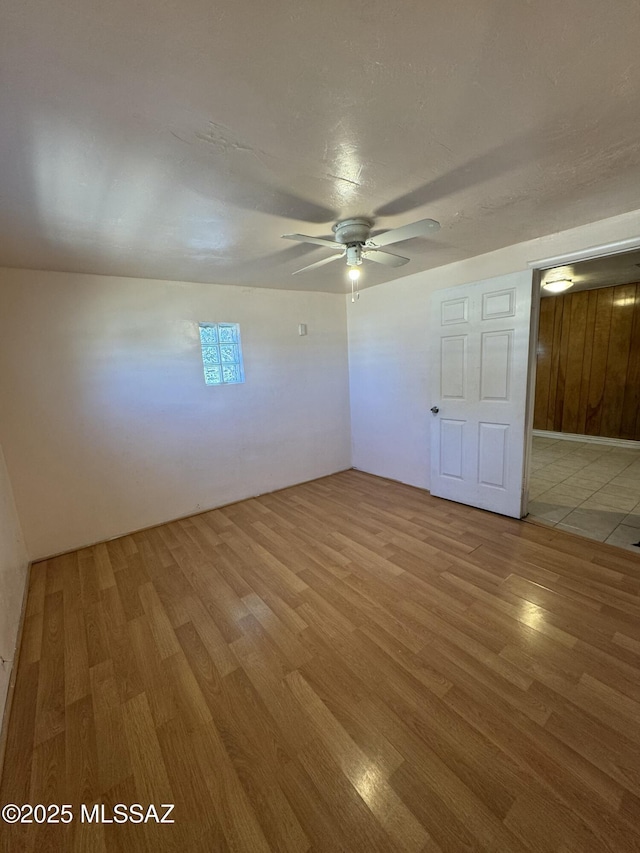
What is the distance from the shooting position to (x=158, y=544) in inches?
114

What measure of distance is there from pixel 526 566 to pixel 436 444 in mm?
1408

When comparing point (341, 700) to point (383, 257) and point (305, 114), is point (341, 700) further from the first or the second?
point (383, 257)

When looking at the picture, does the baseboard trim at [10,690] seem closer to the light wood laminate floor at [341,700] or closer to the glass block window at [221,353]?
the light wood laminate floor at [341,700]

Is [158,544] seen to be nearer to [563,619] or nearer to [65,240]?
[65,240]

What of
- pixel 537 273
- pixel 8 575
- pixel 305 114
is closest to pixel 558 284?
pixel 537 273

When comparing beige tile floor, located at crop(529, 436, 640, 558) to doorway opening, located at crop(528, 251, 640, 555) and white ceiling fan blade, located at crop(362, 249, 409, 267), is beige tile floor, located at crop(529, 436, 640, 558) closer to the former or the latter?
doorway opening, located at crop(528, 251, 640, 555)

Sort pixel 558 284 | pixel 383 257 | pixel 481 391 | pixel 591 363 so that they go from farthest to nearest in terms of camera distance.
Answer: pixel 591 363
pixel 558 284
pixel 481 391
pixel 383 257

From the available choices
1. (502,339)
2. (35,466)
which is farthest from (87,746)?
(502,339)

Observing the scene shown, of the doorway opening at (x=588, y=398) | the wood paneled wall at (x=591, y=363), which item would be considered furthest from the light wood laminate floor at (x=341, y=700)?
the wood paneled wall at (x=591, y=363)

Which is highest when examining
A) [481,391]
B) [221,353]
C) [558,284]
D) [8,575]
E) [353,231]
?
[558,284]

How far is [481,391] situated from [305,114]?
2.53 m

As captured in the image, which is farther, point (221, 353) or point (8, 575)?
point (221, 353)

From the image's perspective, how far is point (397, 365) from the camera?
12.5 feet

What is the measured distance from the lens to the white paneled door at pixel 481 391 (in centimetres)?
275
